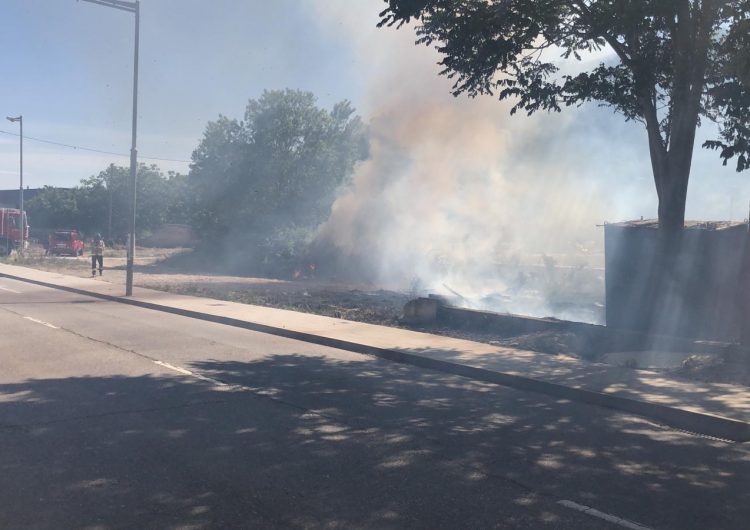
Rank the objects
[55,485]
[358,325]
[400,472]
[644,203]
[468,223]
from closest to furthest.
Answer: [55,485] < [400,472] < [358,325] < [468,223] < [644,203]

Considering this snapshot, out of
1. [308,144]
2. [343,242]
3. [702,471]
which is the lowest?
[702,471]

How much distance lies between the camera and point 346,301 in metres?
21.9

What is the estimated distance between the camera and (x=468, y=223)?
34.2 metres

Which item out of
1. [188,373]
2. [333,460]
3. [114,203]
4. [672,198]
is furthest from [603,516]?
[114,203]

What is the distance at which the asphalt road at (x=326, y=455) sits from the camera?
488cm

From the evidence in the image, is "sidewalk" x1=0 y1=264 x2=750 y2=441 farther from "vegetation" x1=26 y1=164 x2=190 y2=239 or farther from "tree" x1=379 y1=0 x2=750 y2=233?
"vegetation" x1=26 y1=164 x2=190 y2=239

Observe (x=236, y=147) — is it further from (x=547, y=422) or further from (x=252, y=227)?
(x=547, y=422)

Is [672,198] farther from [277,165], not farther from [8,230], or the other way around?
[8,230]

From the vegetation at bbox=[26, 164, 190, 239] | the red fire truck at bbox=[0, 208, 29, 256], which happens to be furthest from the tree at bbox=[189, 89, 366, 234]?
the vegetation at bbox=[26, 164, 190, 239]

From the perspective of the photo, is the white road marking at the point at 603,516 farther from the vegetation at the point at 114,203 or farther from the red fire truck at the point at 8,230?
the vegetation at the point at 114,203

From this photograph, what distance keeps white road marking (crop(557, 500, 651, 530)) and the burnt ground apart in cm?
558

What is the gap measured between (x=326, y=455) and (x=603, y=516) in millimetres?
2227

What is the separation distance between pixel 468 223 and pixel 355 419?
27356mm

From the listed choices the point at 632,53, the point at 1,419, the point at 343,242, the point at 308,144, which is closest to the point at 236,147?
the point at 308,144
